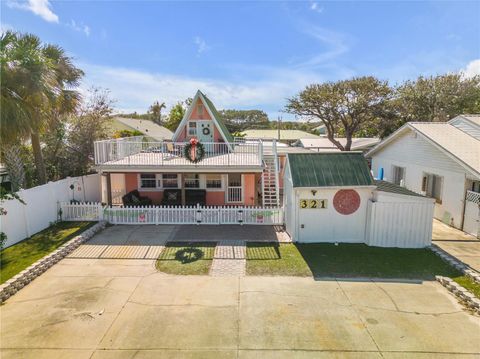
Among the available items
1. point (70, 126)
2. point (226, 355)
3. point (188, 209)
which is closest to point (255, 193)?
point (188, 209)

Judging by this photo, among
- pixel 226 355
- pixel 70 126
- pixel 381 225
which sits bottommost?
pixel 226 355

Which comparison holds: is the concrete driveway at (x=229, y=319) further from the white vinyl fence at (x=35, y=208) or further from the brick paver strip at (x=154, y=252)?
the white vinyl fence at (x=35, y=208)

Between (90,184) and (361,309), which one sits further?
(90,184)

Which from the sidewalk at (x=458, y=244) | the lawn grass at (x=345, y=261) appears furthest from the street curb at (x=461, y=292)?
the sidewalk at (x=458, y=244)

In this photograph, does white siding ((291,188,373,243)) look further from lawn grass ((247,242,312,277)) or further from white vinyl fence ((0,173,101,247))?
white vinyl fence ((0,173,101,247))

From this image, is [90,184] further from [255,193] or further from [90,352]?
[90,352]

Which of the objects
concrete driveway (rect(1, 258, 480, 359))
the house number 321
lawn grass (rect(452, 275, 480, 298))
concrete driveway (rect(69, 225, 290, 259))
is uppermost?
the house number 321

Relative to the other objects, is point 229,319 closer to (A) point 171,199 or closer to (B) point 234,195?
(A) point 171,199

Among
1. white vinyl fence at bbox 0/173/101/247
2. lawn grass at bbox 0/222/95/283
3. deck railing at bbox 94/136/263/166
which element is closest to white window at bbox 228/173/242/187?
deck railing at bbox 94/136/263/166
